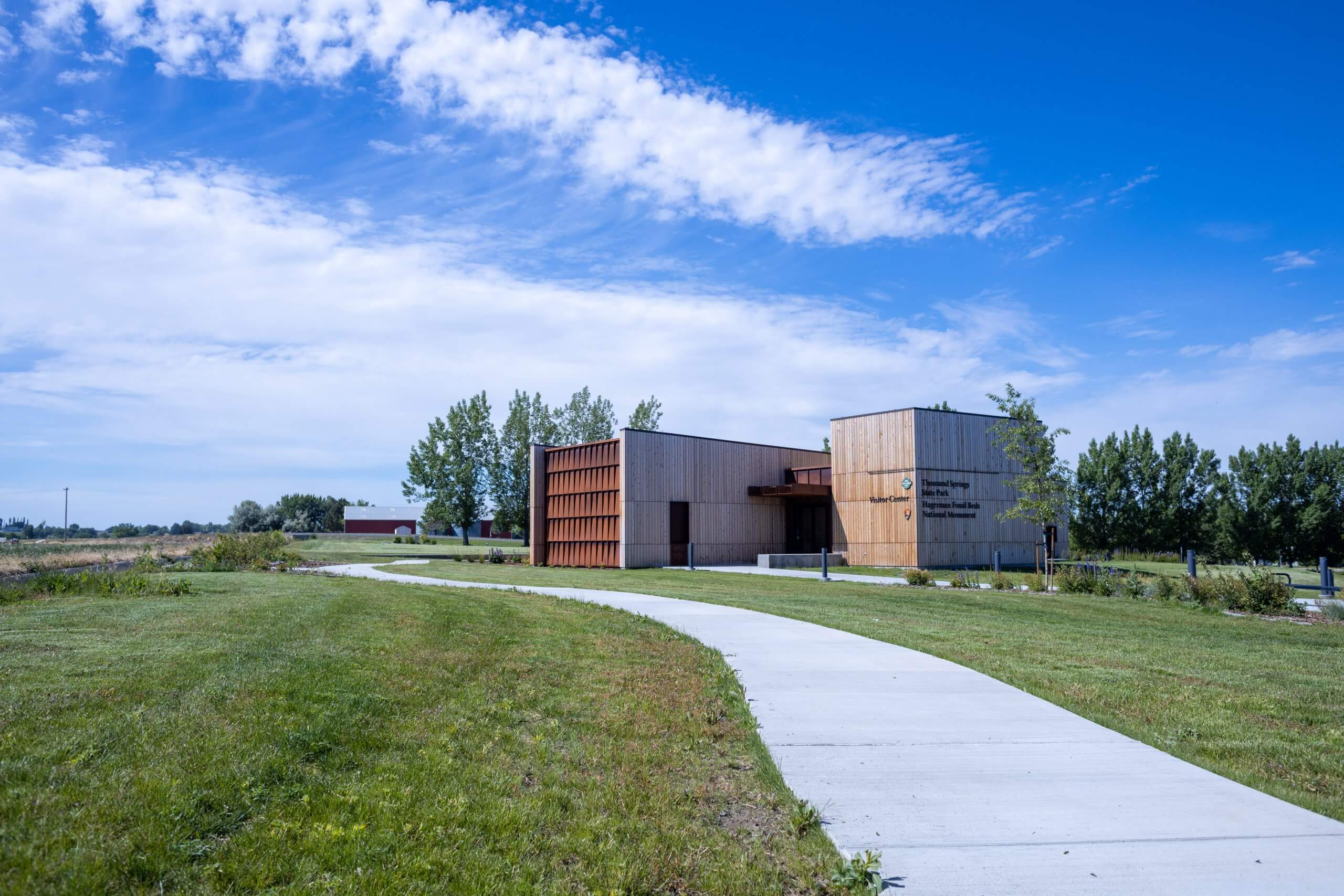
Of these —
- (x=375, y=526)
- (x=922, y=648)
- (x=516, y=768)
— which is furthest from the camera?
(x=375, y=526)

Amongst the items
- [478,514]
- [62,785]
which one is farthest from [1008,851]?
[478,514]

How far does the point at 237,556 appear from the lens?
26500mm

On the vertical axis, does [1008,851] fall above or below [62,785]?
below

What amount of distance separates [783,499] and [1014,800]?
3705 cm

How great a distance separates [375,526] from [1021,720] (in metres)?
108

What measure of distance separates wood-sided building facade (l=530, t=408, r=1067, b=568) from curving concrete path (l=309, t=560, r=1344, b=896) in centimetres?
2812

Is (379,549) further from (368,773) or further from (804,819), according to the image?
(804,819)

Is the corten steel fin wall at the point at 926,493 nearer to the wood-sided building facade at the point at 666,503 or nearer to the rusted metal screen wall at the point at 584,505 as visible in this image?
the wood-sided building facade at the point at 666,503

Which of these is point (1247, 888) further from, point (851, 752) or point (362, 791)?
point (362, 791)

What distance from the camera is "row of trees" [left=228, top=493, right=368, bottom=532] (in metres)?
94.2

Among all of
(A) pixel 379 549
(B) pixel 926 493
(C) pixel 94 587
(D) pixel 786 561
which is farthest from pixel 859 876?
(A) pixel 379 549

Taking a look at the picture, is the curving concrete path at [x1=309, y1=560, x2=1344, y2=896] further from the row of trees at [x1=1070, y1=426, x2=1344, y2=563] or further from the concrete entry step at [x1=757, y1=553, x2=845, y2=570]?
the row of trees at [x1=1070, y1=426, x2=1344, y2=563]

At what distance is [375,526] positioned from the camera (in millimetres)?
106688

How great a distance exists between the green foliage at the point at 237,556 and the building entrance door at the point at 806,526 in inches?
886
